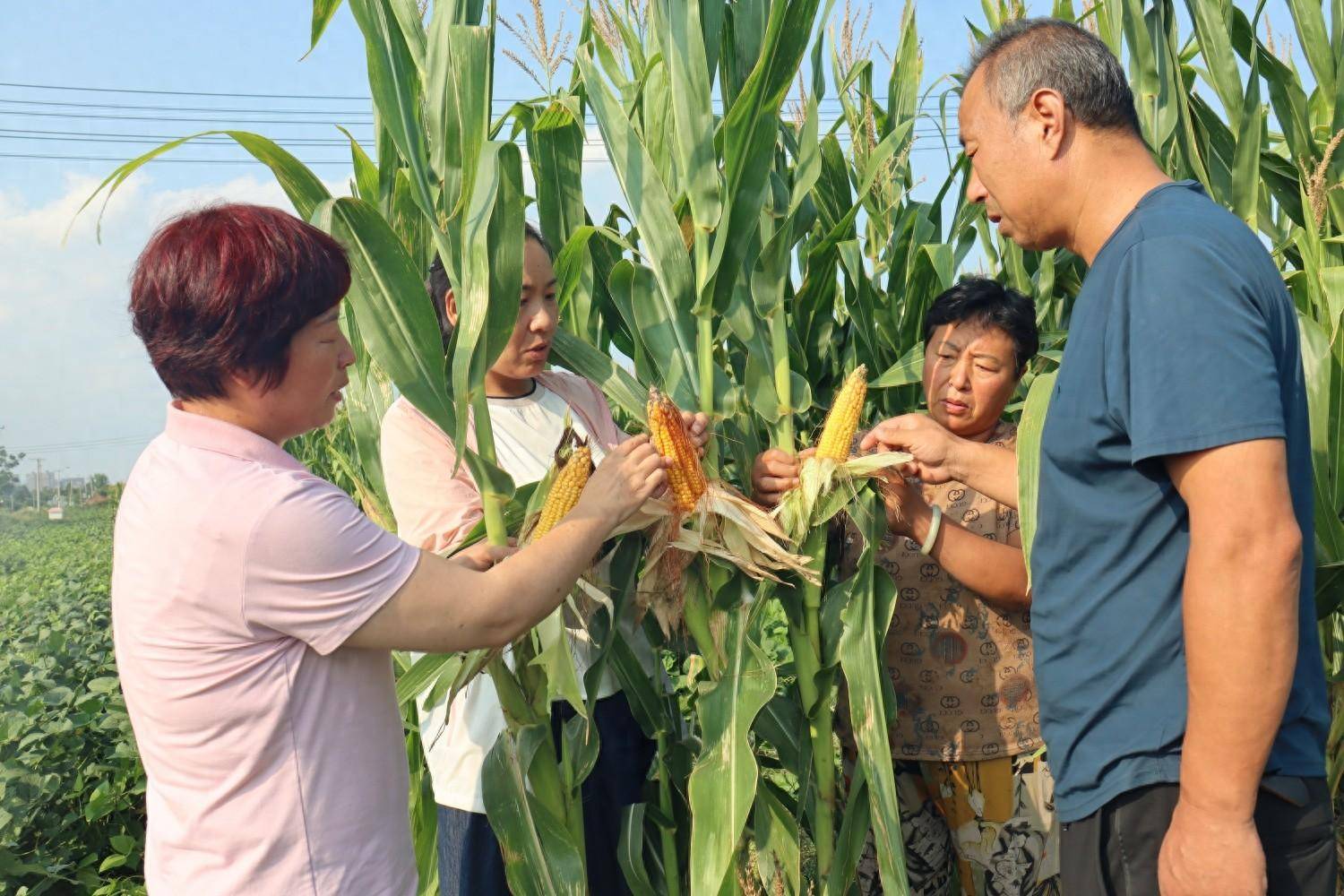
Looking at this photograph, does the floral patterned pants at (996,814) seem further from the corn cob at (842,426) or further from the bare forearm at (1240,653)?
the bare forearm at (1240,653)

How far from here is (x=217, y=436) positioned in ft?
5.03

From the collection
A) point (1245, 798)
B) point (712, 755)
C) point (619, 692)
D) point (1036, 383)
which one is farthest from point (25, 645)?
point (1245, 798)

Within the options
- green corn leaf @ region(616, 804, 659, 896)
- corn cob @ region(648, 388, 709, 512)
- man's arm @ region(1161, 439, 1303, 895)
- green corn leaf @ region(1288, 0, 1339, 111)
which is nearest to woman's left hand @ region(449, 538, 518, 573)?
corn cob @ region(648, 388, 709, 512)

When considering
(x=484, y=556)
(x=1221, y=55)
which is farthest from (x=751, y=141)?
(x=1221, y=55)

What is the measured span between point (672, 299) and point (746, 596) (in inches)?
24.6

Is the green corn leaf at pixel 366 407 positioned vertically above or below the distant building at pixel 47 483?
above

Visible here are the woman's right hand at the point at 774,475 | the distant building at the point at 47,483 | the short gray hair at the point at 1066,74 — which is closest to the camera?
the short gray hair at the point at 1066,74

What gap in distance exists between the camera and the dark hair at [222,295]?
1484 millimetres

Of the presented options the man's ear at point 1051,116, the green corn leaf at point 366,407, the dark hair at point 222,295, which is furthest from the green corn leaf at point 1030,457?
the green corn leaf at point 366,407

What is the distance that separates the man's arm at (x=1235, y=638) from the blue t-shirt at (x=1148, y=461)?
27mm

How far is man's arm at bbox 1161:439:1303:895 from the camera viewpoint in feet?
4.42

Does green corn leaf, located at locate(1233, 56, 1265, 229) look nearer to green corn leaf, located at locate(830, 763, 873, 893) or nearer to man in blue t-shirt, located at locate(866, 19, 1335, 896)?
man in blue t-shirt, located at locate(866, 19, 1335, 896)

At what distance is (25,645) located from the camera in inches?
209

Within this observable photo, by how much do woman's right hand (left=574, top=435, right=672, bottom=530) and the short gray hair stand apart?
2.71 feet
